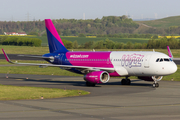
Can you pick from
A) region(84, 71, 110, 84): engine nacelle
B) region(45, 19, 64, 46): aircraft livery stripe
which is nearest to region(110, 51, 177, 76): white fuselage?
region(84, 71, 110, 84): engine nacelle

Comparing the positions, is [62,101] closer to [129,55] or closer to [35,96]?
[35,96]

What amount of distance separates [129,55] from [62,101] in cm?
1499

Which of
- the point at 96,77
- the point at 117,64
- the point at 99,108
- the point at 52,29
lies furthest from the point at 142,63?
Result: the point at 99,108

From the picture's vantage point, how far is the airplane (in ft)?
121

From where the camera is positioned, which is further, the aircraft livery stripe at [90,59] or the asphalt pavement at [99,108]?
the aircraft livery stripe at [90,59]

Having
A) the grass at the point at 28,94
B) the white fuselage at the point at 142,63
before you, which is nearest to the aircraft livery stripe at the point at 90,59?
the white fuselage at the point at 142,63

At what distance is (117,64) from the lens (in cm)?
3934

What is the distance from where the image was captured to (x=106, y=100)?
2702 cm

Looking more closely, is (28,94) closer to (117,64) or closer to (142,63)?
(117,64)

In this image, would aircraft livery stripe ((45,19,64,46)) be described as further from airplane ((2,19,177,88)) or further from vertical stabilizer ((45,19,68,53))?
airplane ((2,19,177,88))

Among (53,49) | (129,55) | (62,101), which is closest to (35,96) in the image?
(62,101)

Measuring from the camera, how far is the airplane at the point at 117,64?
3681cm

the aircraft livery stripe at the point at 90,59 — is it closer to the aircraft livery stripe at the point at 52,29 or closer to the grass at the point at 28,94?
the aircraft livery stripe at the point at 52,29

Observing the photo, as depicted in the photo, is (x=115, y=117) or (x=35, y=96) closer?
(x=115, y=117)
